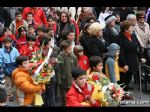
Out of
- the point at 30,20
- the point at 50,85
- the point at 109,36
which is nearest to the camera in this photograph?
the point at 50,85

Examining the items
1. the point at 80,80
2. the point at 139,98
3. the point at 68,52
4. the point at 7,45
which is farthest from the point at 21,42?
the point at 80,80

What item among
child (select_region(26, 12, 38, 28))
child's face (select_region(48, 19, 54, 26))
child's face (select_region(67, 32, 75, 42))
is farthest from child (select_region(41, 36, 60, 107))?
child (select_region(26, 12, 38, 28))

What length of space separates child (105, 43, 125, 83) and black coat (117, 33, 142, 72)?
0.35 metres

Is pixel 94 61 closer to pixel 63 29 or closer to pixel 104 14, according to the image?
pixel 63 29

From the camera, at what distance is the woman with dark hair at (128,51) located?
10070 mm

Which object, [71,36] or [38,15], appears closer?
[71,36]

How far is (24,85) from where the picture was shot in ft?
26.6

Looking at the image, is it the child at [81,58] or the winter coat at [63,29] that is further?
the winter coat at [63,29]

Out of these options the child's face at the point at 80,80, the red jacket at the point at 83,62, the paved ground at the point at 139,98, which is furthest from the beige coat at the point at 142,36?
the child's face at the point at 80,80

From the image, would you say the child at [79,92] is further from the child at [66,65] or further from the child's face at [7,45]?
the child's face at [7,45]

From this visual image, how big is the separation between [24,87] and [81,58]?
1.58m

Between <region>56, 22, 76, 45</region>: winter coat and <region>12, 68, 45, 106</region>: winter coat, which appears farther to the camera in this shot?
<region>56, 22, 76, 45</region>: winter coat

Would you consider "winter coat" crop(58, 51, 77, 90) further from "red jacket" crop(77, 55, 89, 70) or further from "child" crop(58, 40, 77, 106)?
"red jacket" crop(77, 55, 89, 70)

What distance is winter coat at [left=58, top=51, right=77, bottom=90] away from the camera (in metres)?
8.97
